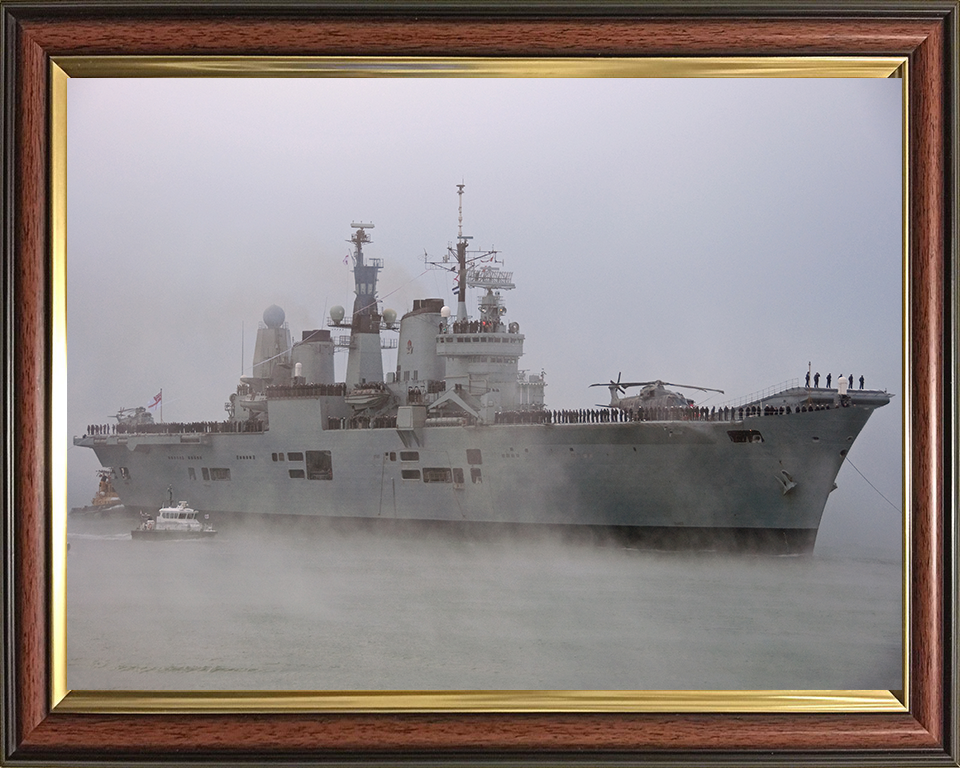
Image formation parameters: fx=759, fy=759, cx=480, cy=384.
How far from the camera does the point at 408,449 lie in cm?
402

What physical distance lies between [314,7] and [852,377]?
224cm

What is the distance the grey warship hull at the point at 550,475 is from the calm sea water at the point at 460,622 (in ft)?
0.68

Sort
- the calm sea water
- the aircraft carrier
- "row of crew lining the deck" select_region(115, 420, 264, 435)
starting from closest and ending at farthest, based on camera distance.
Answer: the calm sea water → "row of crew lining the deck" select_region(115, 420, 264, 435) → the aircraft carrier

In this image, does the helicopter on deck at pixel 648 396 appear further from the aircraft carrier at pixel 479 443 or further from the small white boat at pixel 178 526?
the small white boat at pixel 178 526

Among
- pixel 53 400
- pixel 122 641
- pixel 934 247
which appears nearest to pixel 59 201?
pixel 53 400

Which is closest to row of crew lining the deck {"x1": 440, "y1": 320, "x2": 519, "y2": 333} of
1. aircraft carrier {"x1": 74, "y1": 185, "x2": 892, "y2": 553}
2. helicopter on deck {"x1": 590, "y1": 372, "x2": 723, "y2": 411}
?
aircraft carrier {"x1": 74, "y1": 185, "x2": 892, "y2": 553}

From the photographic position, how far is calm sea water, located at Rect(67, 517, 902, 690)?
260 centimetres

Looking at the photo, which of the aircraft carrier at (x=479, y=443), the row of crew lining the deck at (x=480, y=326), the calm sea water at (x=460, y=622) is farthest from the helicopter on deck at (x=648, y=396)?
the calm sea water at (x=460, y=622)

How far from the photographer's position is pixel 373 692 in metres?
2.52

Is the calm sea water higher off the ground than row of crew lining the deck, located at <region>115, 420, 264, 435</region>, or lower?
lower

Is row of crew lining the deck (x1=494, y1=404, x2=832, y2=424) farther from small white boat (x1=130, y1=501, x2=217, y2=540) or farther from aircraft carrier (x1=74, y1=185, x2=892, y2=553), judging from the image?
small white boat (x1=130, y1=501, x2=217, y2=540)

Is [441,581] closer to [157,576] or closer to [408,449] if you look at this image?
[157,576]

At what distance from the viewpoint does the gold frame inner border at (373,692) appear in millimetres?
Answer: 2486

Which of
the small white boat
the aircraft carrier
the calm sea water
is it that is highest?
the aircraft carrier
